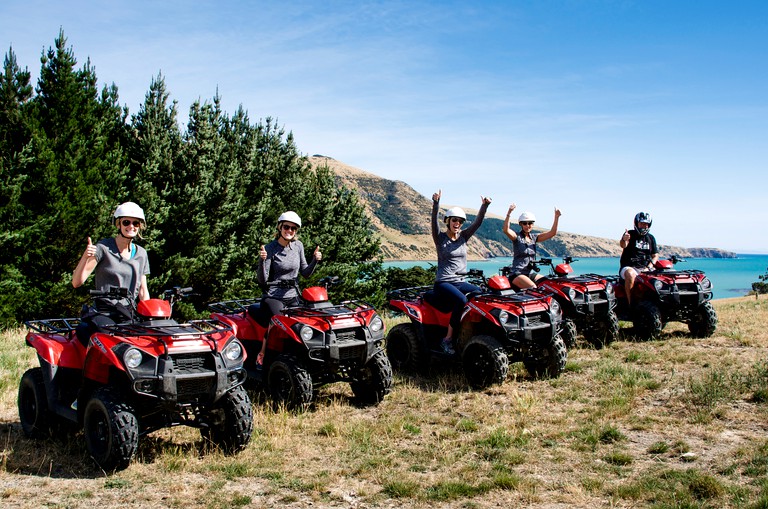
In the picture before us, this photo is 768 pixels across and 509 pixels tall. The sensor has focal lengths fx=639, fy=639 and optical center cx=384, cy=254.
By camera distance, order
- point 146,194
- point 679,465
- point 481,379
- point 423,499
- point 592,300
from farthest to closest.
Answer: point 146,194
point 592,300
point 481,379
point 679,465
point 423,499

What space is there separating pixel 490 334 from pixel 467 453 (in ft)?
9.72

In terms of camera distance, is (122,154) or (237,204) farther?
(237,204)

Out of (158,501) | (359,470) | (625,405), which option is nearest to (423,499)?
(359,470)

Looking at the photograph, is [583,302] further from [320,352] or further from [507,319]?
[320,352]

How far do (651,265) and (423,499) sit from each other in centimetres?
934

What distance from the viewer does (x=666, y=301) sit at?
1195 cm

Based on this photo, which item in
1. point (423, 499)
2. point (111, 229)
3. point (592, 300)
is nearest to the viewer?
point (423, 499)

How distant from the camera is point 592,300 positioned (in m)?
11.3

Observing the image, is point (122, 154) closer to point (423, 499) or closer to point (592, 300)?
point (592, 300)

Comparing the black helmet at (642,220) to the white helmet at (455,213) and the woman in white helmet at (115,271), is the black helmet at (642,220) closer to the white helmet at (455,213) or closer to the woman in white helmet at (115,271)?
the white helmet at (455,213)

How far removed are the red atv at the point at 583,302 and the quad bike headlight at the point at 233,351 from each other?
20.3 ft

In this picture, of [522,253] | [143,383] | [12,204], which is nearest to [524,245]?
[522,253]

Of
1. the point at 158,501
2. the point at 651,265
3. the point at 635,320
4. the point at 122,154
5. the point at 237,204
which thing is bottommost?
the point at 158,501

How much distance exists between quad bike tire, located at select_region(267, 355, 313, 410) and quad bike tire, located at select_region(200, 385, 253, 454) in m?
1.45
